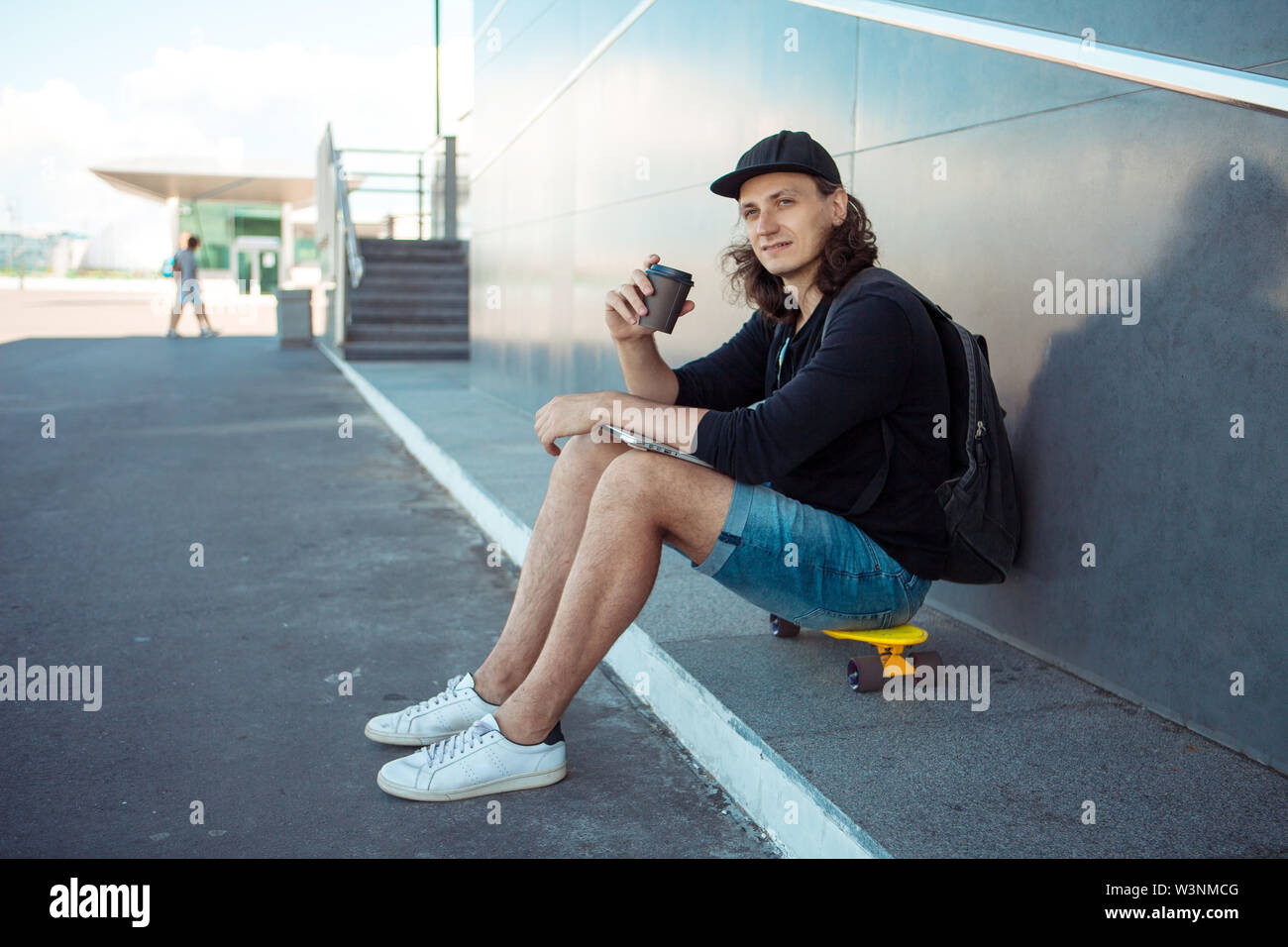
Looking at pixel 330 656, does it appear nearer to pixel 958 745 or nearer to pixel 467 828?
pixel 467 828

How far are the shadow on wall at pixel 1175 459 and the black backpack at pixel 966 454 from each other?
1.02 ft

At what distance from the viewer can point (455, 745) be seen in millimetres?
2395

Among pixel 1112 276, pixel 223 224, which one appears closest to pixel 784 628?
pixel 1112 276

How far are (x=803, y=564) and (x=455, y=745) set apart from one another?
0.87 metres

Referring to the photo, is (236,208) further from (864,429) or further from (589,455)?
(864,429)

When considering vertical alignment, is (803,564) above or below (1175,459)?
below

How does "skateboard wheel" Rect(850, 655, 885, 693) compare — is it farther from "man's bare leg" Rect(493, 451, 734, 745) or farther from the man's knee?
the man's knee

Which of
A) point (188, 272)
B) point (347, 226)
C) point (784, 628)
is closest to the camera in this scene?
point (784, 628)

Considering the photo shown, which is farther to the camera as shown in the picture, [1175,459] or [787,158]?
[787,158]

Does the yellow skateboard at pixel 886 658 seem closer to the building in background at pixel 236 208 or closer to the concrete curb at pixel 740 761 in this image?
the concrete curb at pixel 740 761

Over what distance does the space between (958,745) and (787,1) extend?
112 inches

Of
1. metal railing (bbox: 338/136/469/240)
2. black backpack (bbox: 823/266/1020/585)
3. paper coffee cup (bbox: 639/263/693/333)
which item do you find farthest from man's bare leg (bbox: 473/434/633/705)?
metal railing (bbox: 338/136/469/240)
